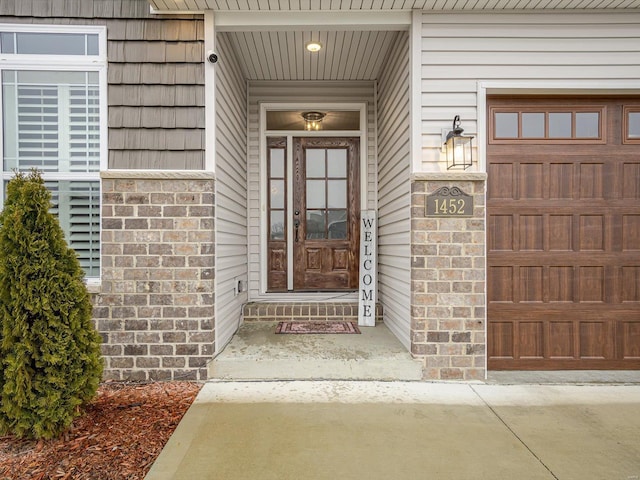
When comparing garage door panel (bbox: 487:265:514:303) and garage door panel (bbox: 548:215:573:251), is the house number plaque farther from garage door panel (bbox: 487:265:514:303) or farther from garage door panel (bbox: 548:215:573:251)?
garage door panel (bbox: 548:215:573:251)

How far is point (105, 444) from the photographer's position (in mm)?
1938

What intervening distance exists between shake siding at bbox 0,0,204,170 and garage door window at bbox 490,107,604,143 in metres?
2.38

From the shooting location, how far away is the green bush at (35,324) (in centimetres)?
189

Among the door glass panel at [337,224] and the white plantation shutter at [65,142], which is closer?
the white plantation shutter at [65,142]

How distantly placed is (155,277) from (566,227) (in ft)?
10.8

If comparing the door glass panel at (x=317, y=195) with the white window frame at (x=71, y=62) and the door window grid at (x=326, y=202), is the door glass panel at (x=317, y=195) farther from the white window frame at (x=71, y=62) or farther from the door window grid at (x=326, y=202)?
the white window frame at (x=71, y=62)

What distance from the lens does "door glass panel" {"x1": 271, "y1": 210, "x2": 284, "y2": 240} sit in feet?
14.0

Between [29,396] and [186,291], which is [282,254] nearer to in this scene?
[186,291]

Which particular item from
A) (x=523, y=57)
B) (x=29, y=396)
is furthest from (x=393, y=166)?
(x=29, y=396)

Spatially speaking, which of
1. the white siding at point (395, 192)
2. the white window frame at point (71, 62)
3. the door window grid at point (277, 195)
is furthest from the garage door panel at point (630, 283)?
the white window frame at point (71, 62)

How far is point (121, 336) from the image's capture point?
2.76 m

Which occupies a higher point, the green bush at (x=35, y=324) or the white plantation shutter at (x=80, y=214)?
the white plantation shutter at (x=80, y=214)

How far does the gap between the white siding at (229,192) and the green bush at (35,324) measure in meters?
1.05

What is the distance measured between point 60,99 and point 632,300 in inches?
191
